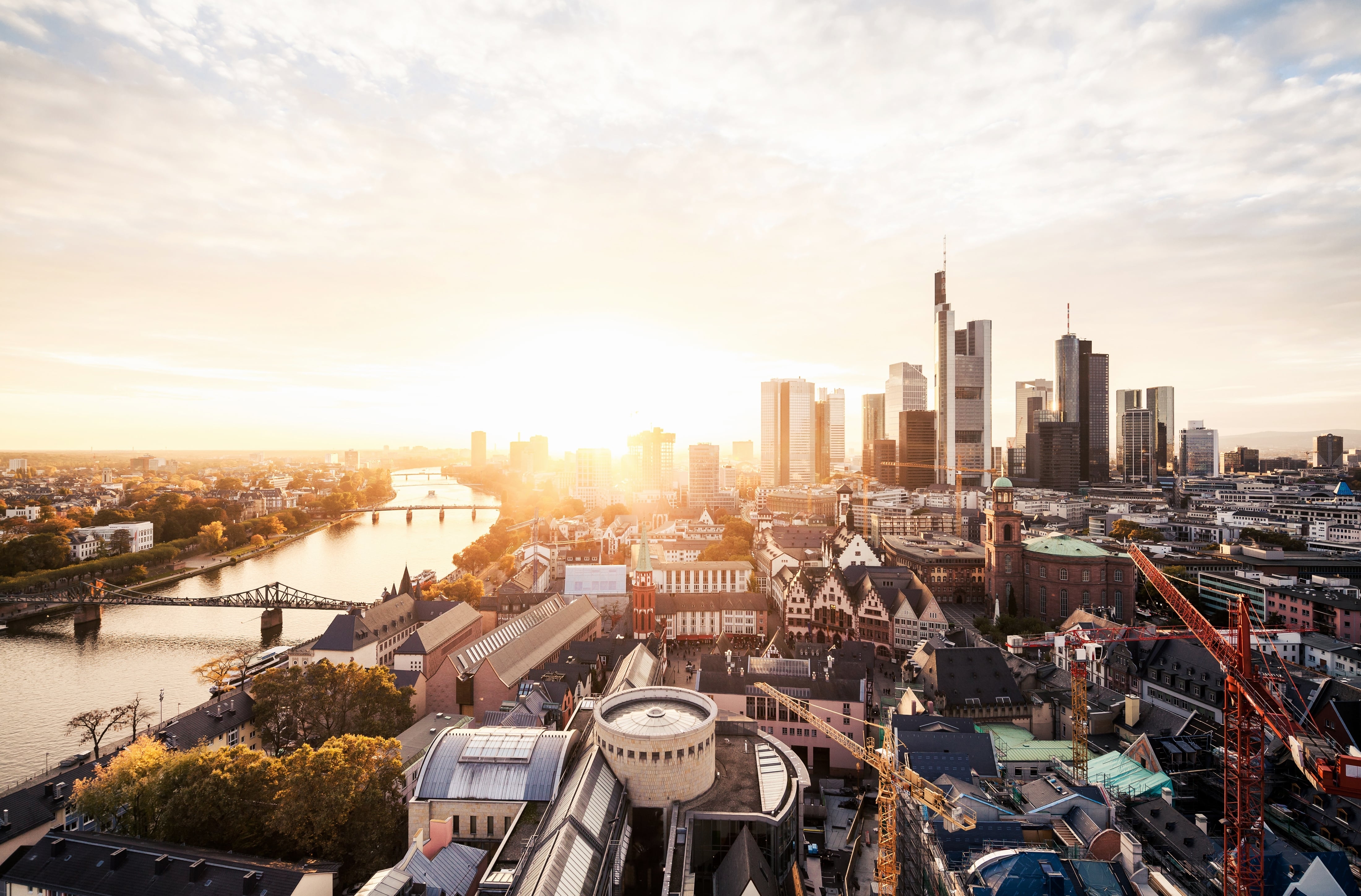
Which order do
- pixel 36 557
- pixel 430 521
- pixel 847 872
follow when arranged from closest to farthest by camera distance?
pixel 847 872 < pixel 36 557 < pixel 430 521

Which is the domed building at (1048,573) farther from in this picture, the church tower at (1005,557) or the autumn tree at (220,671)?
the autumn tree at (220,671)

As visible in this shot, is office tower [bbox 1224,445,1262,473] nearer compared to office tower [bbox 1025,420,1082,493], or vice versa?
office tower [bbox 1025,420,1082,493]

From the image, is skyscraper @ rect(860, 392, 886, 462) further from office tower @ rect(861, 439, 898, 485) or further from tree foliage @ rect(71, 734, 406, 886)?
tree foliage @ rect(71, 734, 406, 886)

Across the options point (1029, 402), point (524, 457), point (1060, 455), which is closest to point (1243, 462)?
point (1029, 402)

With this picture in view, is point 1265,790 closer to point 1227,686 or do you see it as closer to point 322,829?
point 1227,686

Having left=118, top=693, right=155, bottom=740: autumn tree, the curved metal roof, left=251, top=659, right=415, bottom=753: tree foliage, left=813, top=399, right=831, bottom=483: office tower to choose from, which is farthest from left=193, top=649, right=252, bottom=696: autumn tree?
left=813, top=399, right=831, bottom=483: office tower

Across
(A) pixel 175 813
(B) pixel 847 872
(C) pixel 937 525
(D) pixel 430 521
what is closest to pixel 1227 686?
(B) pixel 847 872

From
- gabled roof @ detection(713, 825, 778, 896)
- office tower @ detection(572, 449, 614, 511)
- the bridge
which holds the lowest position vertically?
the bridge
